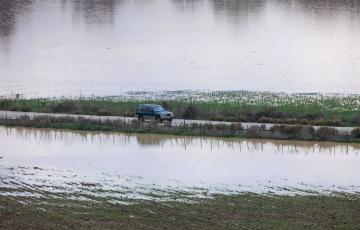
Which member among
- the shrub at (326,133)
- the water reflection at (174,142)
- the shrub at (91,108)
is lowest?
the water reflection at (174,142)

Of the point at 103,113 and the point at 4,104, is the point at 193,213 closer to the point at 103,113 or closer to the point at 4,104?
the point at 103,113

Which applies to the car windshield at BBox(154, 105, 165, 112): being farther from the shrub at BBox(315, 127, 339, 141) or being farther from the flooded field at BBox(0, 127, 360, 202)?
the shrub at BBox(315, 127, 339, 141)

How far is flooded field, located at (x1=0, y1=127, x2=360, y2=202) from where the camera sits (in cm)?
2328

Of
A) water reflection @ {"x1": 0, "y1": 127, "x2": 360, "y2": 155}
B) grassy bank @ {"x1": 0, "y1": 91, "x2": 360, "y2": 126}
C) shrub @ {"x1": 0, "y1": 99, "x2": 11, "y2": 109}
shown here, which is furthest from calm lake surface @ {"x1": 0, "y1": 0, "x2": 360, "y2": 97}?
water reflection @ {"x1": 0, "y1": 127, "x2": 360, "y2": 155}

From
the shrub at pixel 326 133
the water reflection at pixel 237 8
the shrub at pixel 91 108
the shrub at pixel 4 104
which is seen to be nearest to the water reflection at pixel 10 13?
the water reflection at pixel 237 8

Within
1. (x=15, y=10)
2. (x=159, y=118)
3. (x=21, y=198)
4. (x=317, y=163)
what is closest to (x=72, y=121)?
(x=159, y=118)

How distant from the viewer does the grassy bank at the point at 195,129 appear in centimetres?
3266

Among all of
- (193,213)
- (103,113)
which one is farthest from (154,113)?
(193,213)

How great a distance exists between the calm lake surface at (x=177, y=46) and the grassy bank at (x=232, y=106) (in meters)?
5.05

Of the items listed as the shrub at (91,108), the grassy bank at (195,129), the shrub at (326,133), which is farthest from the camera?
the shrub at (91,108)

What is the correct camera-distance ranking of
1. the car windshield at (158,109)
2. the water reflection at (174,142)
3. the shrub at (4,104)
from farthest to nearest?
the shrub at (4,104)
the car windshield at (158,109)
the water reflection at (174,142)

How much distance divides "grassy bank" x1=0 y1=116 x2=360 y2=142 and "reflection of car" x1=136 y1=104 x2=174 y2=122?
0.64 meters

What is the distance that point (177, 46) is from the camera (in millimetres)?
74500

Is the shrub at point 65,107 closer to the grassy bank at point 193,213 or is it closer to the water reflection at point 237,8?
the grassy bank at point 193,213
